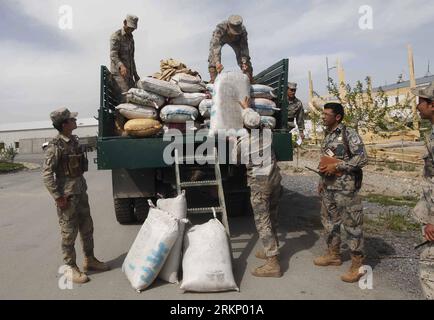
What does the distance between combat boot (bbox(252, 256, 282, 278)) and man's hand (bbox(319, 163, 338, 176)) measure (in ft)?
3.02

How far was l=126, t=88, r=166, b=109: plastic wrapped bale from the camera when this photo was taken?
4.38m

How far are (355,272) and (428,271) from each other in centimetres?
111

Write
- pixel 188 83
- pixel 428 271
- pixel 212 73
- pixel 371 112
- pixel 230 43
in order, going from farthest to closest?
pixel 371 112 < pixel 230 43 < pixel 212 73 < pixel 188 83 < pixel 428 271

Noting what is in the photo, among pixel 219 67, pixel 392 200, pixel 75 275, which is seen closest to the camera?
pixel 75 275

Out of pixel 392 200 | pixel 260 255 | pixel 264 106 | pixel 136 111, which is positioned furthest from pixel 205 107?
pixel 392 200

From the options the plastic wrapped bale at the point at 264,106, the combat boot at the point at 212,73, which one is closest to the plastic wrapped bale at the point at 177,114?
the plastic wrapped bale at the point at 264,106

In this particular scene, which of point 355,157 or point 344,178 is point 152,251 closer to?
point 344,178

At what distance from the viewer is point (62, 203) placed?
3.49m

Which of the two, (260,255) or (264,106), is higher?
(264,106)

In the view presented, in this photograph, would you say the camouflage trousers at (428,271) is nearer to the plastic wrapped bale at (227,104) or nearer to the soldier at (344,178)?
the soldier at (344,178)

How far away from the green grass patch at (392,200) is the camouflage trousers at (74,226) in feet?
15.0

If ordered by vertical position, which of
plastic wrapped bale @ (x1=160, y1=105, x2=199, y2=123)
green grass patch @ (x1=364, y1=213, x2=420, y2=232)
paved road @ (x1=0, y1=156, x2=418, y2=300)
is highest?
plastic wrapped bale @ (x1=160, y1=105, x2=199, y2=123)

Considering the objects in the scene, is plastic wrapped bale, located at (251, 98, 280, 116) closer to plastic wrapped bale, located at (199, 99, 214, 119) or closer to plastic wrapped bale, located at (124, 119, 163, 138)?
plastic wrapped bale, located at (199, 99, 214, 119)

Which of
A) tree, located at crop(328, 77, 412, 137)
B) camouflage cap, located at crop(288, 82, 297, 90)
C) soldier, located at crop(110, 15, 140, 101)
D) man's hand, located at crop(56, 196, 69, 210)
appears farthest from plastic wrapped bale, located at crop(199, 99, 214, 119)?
tree, located at crop(328, 77, 412, 137)
